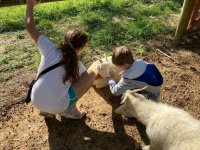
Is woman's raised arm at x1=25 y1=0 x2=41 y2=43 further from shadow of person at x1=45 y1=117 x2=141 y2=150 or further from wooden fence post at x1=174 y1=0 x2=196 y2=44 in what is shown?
wooden fence post at x1=174 y1=0 x2=196 y2=44

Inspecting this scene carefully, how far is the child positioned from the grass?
167 cm

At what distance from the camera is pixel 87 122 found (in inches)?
197

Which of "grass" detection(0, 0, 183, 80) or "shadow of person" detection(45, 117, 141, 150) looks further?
"grass" detection(0, 0, 183, 80)

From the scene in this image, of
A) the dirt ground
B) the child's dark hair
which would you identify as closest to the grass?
the dirt ground

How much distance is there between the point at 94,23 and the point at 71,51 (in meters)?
3.41

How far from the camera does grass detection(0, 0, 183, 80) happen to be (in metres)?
6.52

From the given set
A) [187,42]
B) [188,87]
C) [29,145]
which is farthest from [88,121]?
[187,42]

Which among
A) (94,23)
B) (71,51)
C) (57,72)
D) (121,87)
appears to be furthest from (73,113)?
(94,23)

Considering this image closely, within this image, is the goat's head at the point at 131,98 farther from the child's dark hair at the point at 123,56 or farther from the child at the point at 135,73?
the child's dark hair at the point at 123,56

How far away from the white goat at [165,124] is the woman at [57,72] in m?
0.70

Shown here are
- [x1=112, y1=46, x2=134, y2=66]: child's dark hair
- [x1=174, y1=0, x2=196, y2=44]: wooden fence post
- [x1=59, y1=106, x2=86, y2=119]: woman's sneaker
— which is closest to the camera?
[x1=112, y1=46, x2=134, y2=66]: child's dark hair

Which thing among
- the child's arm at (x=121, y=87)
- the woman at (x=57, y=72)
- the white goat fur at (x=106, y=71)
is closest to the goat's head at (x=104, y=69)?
the white goat fur at (x=106, y=71)

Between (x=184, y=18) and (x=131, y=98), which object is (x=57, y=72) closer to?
(x=131, y=98)

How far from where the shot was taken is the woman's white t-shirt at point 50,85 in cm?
428
